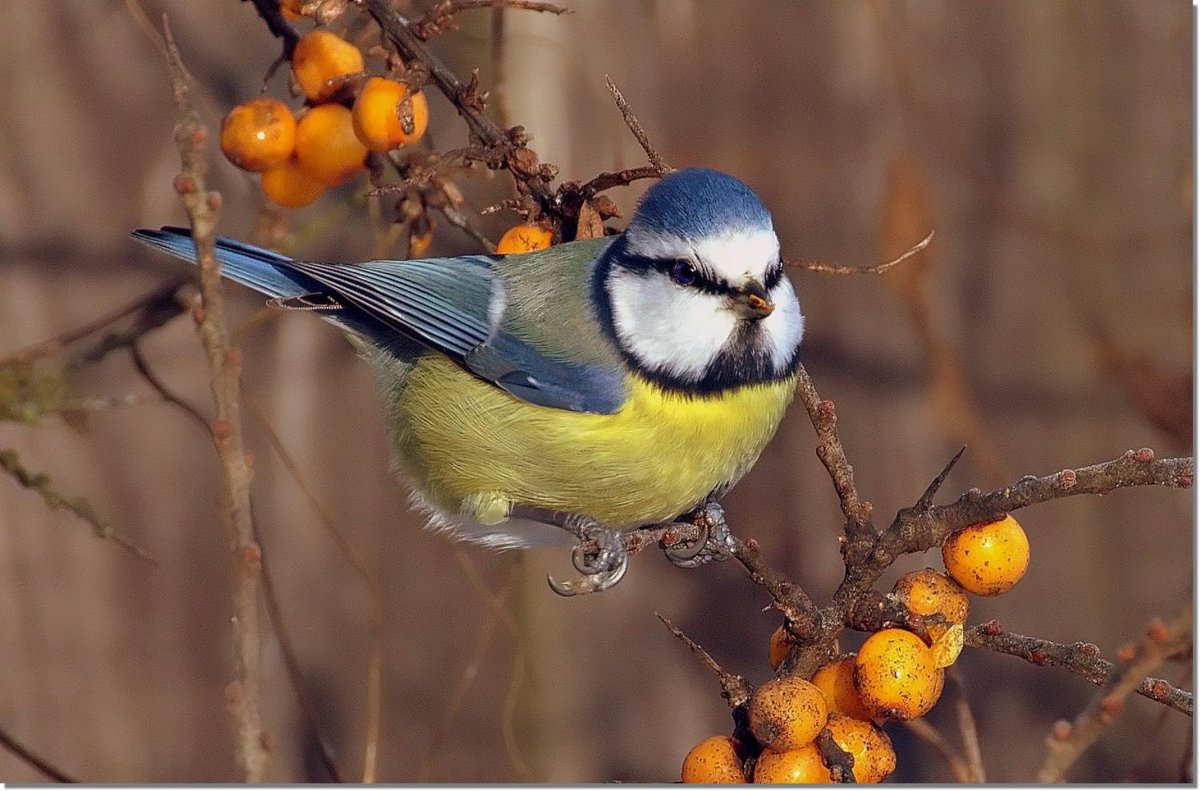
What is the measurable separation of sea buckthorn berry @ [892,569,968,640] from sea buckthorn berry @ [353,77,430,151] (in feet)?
2.05

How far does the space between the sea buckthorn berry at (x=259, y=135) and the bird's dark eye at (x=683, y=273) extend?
0.43 meters

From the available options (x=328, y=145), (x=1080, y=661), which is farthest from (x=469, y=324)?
(x=1080, y=661)

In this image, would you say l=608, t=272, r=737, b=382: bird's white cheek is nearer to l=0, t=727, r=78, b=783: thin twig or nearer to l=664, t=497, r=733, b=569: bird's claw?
l=664, t=497, r=733, b=569: bird's claw

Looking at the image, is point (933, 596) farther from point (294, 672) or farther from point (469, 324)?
point (294, 672)

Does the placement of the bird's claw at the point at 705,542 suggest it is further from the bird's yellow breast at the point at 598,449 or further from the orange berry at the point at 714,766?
the orange berry at the point at 714,766

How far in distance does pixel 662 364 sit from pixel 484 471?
25 cm

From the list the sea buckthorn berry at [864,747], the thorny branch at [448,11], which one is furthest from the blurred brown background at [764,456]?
the sea buckthorn berry at [864,747]

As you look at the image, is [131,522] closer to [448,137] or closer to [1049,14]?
[448,137]

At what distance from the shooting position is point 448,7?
1216mm

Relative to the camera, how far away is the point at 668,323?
1288 millimetres

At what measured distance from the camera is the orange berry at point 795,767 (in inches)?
35.9

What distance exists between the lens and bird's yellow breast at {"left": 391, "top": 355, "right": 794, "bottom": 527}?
52.1 inches

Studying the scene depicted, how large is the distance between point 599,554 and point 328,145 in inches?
20.5

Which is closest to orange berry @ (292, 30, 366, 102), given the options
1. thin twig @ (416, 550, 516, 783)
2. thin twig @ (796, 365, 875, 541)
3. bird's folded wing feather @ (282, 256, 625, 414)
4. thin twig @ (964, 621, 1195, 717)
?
bird's folded wing feather @ (282, 256, 625, 414)
